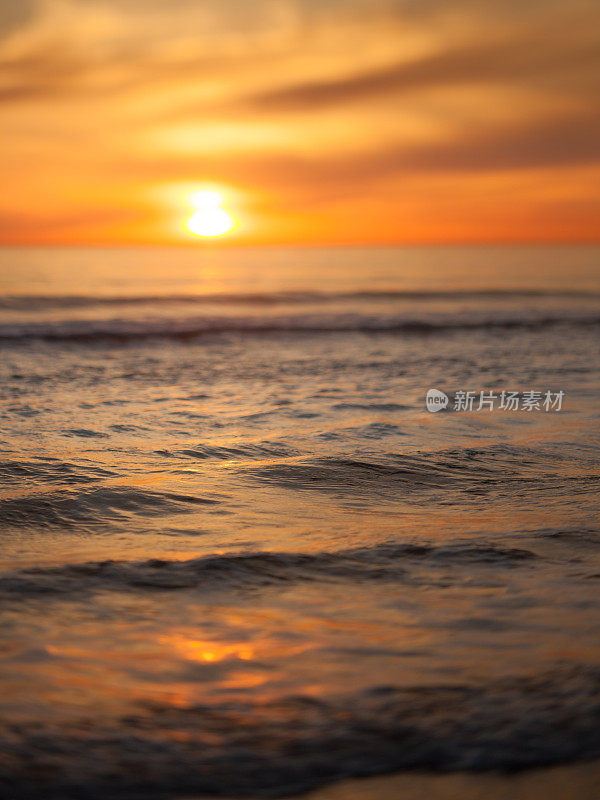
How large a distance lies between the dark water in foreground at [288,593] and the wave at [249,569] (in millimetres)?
15

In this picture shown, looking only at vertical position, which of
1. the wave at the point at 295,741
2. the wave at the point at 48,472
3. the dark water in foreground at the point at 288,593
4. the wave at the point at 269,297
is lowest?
the wave at the point at 295,741

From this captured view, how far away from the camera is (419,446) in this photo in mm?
6699

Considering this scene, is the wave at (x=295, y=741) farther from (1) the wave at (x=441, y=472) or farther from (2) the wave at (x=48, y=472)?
(2) the wave at (x=48, y=472)

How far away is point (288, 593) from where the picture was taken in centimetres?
346

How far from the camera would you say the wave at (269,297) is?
96.1 ft

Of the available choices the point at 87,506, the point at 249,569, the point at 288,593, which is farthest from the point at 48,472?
the point at 288,593

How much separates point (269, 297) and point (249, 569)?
30.3 m

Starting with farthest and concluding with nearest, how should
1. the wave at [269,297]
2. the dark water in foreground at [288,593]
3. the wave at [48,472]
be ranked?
the wave at [269,297] → the wave at [48,472] → the dark water in foreground at [288,593]

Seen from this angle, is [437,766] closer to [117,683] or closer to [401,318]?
[117,683]

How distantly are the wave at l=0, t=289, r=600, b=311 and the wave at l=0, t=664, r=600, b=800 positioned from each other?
2660cm

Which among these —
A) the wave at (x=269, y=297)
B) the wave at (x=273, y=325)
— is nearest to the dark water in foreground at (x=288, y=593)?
the wave at (x=273, y=325)

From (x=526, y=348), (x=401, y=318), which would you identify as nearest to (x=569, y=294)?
(x=401, y=318)

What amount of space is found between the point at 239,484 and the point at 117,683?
109 inches

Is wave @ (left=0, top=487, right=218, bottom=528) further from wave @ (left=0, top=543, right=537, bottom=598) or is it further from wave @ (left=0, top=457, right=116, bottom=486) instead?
wave @ (left=0, top=543, right=537, bottom=598)
